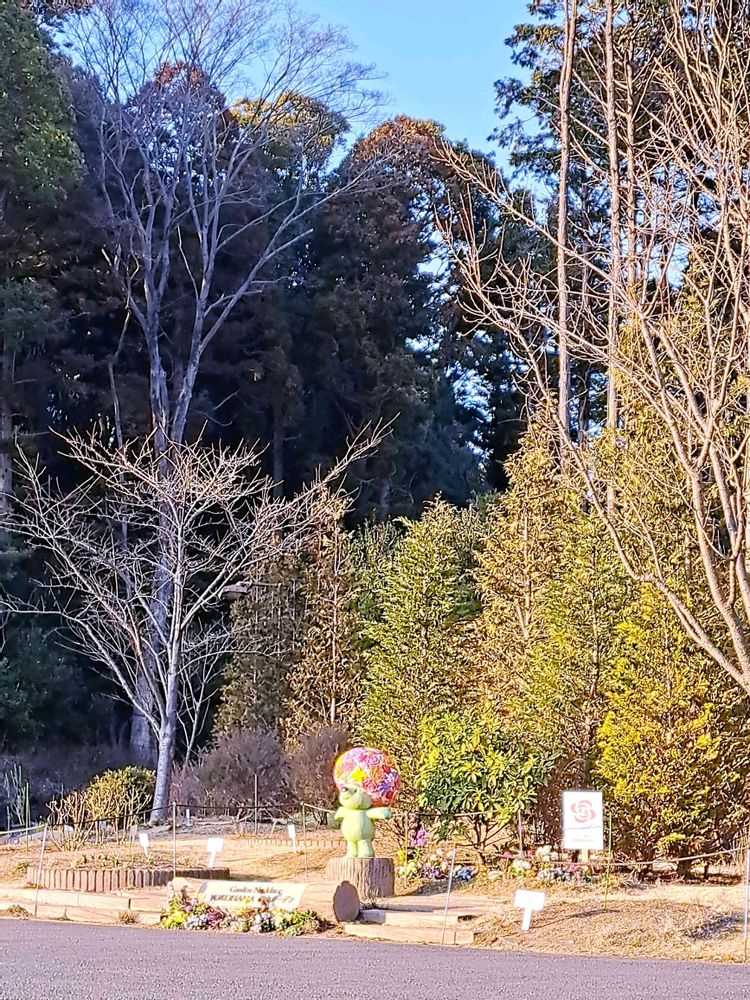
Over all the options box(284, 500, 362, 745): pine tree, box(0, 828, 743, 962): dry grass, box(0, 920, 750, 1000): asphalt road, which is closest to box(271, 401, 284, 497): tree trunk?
box(284, 500, 362, 745): pine tree

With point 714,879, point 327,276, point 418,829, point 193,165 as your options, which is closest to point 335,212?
point 327,276

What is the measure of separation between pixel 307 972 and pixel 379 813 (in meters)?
4.22

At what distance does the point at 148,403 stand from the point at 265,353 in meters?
2.99

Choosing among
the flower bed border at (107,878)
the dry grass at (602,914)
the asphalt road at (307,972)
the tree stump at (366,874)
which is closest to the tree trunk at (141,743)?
the dry grass at (602,914)

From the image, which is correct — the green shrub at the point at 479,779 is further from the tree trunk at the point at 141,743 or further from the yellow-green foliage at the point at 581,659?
the tree trunk at the point at 141,743

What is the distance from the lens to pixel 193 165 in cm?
3014

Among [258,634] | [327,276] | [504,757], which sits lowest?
[504,757]

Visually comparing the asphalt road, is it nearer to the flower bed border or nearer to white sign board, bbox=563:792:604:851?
white sign board, bbox=563:792:604:851

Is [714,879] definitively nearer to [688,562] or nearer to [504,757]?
[504,757]

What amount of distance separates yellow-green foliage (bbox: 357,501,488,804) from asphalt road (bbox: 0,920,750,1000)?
7.20 metres

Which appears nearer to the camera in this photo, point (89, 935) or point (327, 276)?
point (89, 935)

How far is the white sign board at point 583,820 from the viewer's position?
35.7ft

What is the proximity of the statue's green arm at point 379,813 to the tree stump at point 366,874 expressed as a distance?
0.50 m

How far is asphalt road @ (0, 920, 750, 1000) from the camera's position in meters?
7.43
